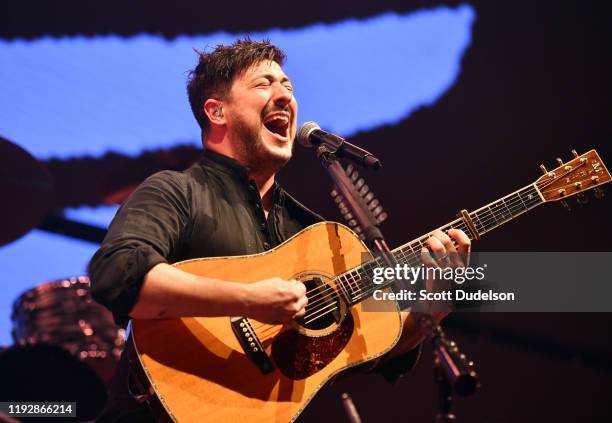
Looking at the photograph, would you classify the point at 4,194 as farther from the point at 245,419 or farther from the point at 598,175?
the point at 598,175

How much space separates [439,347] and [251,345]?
0.73m

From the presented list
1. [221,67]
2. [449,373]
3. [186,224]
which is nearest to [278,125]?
[221,67]

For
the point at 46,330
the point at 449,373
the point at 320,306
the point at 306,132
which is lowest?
the point at 449,373

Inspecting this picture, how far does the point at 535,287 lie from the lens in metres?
4.46

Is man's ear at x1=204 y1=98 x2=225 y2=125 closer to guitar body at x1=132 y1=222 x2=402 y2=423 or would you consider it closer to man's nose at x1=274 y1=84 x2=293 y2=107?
man's nose at x1=274 y1=84 x2=293 y2=107

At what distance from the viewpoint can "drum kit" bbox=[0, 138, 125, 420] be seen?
3402 mm

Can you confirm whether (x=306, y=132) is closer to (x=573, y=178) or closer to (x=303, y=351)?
(x=303, y=351)

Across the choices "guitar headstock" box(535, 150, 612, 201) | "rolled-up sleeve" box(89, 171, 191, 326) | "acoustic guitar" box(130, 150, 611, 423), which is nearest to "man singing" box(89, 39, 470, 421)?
"rolled-up sleeve" box(89, 171, 191, 326)

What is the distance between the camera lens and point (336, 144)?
8.29ft

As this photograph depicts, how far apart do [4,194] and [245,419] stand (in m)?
2.06

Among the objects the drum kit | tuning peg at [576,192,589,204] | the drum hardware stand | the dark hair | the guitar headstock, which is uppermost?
the dark hair

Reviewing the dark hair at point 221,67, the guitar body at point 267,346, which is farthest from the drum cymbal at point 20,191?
the guitar body at point 267,346

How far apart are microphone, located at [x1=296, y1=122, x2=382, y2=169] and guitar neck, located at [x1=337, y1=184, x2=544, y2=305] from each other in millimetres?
486

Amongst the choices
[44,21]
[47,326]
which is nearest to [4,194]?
[47,326]
